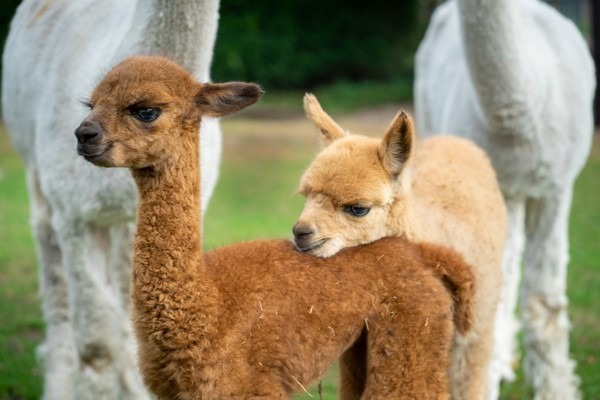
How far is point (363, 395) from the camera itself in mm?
3338

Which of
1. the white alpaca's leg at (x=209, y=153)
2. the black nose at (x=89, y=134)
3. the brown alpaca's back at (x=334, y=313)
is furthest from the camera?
the white alpaca's leg at (x=209, y=153)

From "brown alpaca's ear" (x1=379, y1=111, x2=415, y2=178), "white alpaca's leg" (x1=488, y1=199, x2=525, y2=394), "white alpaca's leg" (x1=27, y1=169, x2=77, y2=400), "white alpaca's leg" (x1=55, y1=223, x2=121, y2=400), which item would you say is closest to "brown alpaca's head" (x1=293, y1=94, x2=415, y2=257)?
"brown alpaca's ear" (x1=379, y1=111, x2=415, y2=178)

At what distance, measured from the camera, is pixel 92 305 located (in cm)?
458

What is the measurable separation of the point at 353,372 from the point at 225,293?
67cm

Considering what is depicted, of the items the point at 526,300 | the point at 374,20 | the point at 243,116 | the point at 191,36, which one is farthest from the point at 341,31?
the point at 191,36

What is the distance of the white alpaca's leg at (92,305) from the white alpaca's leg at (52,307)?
66cm

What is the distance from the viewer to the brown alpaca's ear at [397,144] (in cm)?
353

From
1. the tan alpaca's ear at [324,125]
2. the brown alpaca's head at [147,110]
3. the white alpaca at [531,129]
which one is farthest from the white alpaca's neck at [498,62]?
the brown alpaca's head at [147,110]

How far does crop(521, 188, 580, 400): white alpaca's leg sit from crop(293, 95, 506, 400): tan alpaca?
985mm

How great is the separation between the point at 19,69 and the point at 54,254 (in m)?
0.90

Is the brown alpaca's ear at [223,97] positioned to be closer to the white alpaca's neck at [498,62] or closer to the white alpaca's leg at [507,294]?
the white alpaca's neck at [498,62]

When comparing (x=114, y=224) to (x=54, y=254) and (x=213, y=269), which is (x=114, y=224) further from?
(x=213, y=269)

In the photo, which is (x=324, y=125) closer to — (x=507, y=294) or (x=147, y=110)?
(x=147, y=110)

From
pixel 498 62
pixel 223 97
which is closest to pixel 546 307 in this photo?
pixel 498 62
